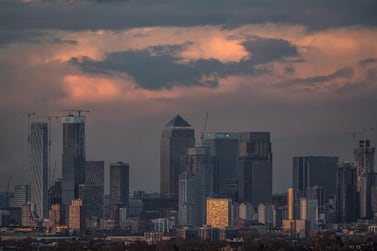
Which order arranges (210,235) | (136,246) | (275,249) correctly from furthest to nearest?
(210,235), (136,246), (275,249)

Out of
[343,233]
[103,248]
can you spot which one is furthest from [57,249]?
[343,233]

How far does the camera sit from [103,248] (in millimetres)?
142375

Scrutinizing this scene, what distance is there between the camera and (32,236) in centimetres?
19362

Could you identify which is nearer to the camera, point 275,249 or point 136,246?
point 275,249

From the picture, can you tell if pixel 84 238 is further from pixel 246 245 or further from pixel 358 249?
pixel 358 249

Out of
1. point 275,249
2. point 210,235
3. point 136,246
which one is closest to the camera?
point 275,249

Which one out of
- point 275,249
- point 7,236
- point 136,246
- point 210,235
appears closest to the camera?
point 275,249

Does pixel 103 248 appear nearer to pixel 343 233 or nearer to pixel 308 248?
pixel 308 248

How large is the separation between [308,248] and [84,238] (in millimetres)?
62661

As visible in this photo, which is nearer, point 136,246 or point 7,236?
point 136,246

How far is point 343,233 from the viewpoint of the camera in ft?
643

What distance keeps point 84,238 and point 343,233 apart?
107 feet

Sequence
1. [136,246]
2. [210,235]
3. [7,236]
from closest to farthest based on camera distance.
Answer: [136,246], [7,236], [210,235]

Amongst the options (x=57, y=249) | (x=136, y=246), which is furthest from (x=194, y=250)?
(x=57, y=249)
